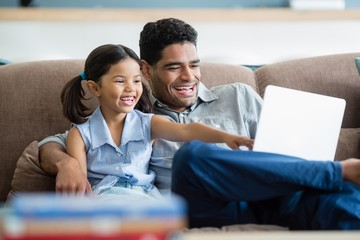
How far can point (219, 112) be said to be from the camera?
204cm

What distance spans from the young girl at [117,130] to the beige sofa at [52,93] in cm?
14

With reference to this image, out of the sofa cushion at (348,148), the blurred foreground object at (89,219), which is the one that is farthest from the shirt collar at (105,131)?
the blurred foreground object at (89,219)

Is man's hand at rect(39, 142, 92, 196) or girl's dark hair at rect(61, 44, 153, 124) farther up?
girl's dark hair at rect(61, 44, 153, 124)

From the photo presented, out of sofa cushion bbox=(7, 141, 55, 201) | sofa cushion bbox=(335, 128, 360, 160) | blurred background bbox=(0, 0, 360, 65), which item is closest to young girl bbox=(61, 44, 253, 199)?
sofa cushion bbox=(7, 141, 55, 201)

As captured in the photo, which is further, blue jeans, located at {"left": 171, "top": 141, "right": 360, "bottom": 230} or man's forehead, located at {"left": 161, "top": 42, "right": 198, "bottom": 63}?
man's forehead, located at {"left": 161, "top": 42, "right": 198, "bottom": 63}

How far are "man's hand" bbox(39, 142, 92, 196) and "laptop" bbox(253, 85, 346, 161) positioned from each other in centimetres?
48

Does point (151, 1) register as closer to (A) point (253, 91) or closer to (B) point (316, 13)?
(B) point (316, 13)

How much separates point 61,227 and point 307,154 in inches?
44.2

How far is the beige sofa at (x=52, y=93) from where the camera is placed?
1918 millimetres

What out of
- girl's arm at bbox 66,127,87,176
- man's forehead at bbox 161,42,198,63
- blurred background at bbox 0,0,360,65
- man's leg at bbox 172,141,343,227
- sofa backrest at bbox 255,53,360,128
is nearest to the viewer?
man's leg at bbox 172,141,343,227

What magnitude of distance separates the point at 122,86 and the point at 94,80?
0.11 metres

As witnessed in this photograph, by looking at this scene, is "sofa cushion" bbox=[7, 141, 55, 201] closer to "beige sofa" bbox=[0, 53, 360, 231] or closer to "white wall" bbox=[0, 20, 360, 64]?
"beige sofa" bbox=[0, 53, 360, 231]

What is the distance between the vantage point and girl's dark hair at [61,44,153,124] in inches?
72.8

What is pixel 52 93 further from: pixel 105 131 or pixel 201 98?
pixel 201 98
